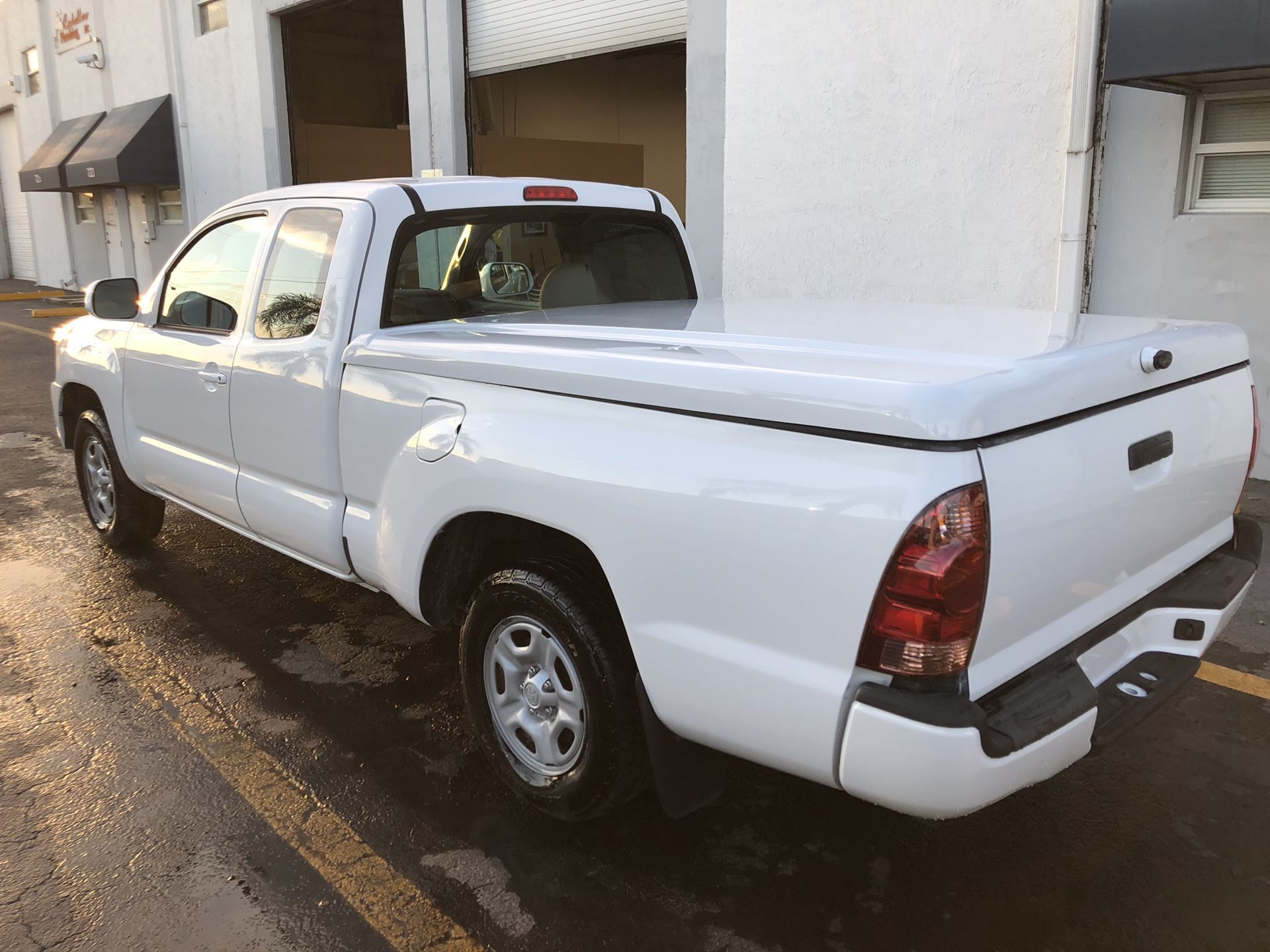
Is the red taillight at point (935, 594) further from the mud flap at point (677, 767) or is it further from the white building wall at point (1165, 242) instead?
the white building wall at point (1165, 242)

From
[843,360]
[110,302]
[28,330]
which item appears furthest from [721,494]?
[28,330]

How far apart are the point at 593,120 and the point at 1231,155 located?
1627 cm

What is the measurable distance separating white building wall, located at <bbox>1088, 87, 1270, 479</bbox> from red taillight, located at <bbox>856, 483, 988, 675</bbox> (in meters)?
5.12

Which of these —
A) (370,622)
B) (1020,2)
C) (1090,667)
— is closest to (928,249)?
(1020,2)

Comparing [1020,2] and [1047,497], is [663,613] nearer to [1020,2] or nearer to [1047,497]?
[1047,497]

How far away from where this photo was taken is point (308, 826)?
2.98 metres

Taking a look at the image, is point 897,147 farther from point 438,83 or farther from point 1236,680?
point 438,83

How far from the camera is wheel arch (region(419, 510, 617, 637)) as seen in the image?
113 inches

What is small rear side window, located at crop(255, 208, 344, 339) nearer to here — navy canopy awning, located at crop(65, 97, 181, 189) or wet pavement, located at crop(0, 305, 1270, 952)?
wet pavement, located at crop(0, 305, 1270, 952)

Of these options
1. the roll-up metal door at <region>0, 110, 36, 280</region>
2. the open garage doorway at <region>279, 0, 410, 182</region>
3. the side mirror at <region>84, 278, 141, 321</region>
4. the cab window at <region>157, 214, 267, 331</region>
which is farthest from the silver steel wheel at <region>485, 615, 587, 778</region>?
the roll-up metal door at <region>0, 110, 36, 280</region>

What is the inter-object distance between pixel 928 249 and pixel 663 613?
568 centimetres

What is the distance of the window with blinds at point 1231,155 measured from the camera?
238 inches

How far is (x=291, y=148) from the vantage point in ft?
49.8

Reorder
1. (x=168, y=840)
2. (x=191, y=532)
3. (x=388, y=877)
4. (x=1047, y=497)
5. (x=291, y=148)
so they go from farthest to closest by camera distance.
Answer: (x=291, y=148) → (x=191, y=532) → (x=168, y=840) → (x=388, y=877) → (x=1047, y=497)
